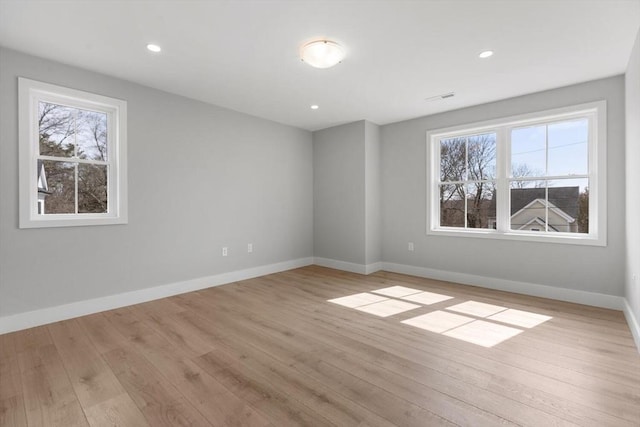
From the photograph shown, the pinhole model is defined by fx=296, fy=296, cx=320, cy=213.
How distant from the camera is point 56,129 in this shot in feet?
10.00

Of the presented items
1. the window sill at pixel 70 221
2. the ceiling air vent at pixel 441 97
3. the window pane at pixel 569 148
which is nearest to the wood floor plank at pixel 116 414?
the window sill at pixel 70 221

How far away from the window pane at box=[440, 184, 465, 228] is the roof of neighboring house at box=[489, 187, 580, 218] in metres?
0.69

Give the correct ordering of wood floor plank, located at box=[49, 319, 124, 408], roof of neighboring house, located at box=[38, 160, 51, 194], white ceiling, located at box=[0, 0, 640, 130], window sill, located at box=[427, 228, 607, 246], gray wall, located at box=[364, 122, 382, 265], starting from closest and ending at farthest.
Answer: wood floor plank, located at box=[49, 319, 124, 408]
white ceiling, located at box=[0, 0, 640, 130]
roof of neighboring house, located at box=[38, 160, 51, 194]
window sill, located at box=[427, 228, 607, 246]
gray wall, located at box=[364, 122, 382, 265]

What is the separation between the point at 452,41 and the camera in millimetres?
2578

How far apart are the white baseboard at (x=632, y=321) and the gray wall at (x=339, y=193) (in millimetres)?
3079

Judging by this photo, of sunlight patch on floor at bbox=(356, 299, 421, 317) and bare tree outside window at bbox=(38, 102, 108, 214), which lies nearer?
bare tree outside window at bbox=(38, 102, 108, 214)

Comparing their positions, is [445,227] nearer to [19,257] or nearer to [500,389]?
[500,389]

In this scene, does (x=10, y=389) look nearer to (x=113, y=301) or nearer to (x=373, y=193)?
(x=113, y=301)

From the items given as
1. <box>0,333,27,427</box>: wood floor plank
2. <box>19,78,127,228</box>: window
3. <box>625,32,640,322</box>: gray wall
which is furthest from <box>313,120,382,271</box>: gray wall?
<box>0,333,27,427</box>: wood floor plank

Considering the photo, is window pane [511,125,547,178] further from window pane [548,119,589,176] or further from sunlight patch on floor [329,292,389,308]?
sunlight patch on floor [329,292,389,308]

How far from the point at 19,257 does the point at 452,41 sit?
4395 millimetres

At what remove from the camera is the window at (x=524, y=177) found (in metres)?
3.46

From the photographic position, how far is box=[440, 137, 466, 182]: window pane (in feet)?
14.9

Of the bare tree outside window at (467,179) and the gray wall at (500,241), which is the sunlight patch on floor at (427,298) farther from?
the bare tree outside window at (467,179)
